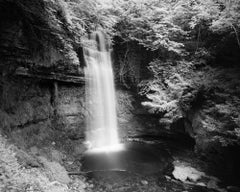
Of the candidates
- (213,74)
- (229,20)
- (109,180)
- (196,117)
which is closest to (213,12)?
(229,20)

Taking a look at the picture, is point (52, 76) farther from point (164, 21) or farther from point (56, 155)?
point (164, 21)

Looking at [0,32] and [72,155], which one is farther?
[72,155]

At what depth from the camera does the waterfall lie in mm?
9961

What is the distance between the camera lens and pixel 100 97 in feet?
34.5

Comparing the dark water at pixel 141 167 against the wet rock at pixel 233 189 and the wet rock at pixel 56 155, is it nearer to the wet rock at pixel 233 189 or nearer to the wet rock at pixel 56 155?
the wet rock at pixel 233 189

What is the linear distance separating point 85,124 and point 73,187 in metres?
4.62

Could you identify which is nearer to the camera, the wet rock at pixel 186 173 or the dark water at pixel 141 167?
the dark water at pixel 141 167

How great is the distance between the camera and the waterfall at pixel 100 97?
996 cm

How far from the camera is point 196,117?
8023 mm

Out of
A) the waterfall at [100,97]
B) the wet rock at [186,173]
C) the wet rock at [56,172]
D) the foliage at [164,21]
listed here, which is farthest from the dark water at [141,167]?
the foliage at [164,21]

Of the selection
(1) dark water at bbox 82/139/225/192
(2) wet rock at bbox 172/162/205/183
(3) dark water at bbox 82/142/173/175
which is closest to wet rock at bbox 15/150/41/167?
(1) dark water at bbox 82/139/225/192

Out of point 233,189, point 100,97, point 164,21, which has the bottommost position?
point 233,189

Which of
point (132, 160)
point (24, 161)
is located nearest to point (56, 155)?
point (24, 161)

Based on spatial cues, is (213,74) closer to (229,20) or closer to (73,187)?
(229,20)
